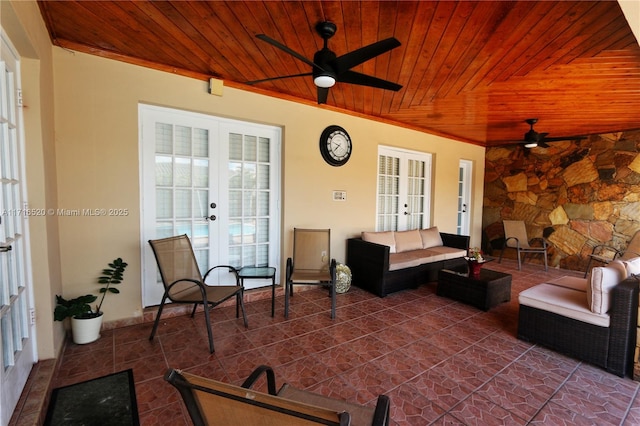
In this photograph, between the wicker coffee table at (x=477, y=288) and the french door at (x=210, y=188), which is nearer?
the french door at (x=210, y=188)

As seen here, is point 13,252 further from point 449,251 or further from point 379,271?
point 449,251

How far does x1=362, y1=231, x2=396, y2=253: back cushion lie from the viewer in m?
4.17

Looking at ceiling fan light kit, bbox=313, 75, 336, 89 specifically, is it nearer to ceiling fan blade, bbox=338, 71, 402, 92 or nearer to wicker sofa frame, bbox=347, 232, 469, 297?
ceiling fan blade, bbox=338, 71, 402, 92

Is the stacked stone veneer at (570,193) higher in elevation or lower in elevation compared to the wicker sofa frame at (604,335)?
higher

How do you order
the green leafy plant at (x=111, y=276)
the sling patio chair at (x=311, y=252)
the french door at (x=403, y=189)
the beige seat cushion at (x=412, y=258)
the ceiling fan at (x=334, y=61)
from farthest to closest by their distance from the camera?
1. the french door at (x=403, y=189)
2. the beige seat cushion at (x=412, y=258)
3. the sling patio chair at (x=311, y=252)
4. the green leafy plant at (x=111, y=276)
5. the ceiling fan at (x=334, y=61)

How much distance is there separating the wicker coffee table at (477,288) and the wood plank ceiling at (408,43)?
2237 mm

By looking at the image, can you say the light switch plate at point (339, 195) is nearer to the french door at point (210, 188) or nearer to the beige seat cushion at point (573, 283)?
the french door at point (210, 188)

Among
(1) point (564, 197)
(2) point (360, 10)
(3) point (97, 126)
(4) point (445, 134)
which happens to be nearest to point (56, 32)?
(3) point (97, 126)

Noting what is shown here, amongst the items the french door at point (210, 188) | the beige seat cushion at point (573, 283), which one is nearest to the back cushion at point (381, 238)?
the french door at point (210, 188)

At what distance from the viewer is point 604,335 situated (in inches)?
87.7

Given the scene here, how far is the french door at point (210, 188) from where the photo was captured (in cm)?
299

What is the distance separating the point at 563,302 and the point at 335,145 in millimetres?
3024

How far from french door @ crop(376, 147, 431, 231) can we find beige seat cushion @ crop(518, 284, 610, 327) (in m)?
2.49

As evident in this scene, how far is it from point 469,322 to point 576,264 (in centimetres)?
395
